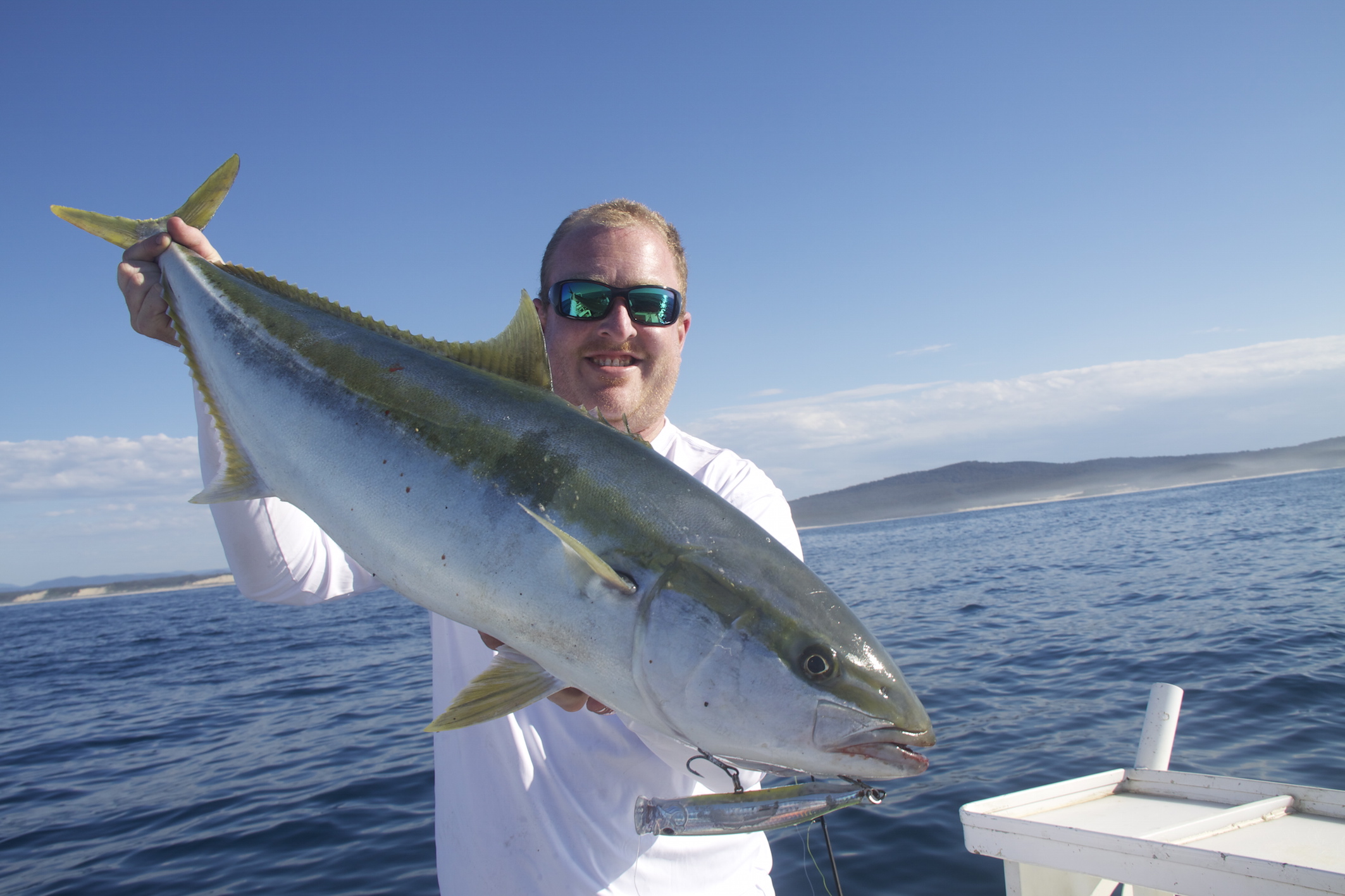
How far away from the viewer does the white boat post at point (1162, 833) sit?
3.15 meters

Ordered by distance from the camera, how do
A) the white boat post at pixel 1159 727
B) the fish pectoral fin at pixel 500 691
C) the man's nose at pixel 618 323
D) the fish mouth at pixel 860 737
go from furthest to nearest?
1. the white boat post at pixel 1159 727
2. the man's nose at pixel 618 323
3. the fish pectoral fin at pixel 500 691
4. the fish mouth at pixel 860 737

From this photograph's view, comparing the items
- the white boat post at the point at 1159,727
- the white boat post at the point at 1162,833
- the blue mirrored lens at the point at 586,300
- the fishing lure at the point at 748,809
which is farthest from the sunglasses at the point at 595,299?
the white boat post at the point at 1159,727

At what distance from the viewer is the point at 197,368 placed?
2449 mm

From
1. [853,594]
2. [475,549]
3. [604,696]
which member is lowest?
[853,594]

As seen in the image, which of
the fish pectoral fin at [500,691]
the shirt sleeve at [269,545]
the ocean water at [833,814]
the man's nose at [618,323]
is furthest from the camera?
the ocean water at [833,814]

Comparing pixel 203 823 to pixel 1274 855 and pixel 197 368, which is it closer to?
pixel 197 368

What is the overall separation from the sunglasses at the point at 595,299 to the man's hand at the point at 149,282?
51.1 inches

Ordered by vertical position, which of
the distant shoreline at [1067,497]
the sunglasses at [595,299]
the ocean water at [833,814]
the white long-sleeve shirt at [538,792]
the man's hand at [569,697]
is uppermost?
the sunglasses at [595,299]

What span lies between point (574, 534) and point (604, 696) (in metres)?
0.38

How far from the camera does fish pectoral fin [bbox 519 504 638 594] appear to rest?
1.65m

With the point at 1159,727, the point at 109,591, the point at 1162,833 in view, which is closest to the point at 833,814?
the point at 1159,727

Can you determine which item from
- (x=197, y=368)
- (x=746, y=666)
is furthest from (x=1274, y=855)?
(x=197, y=368)

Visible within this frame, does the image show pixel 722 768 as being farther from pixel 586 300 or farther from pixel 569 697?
pixel 586 300

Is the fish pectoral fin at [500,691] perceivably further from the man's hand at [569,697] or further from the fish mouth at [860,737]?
the fish mouth at [860,737]
